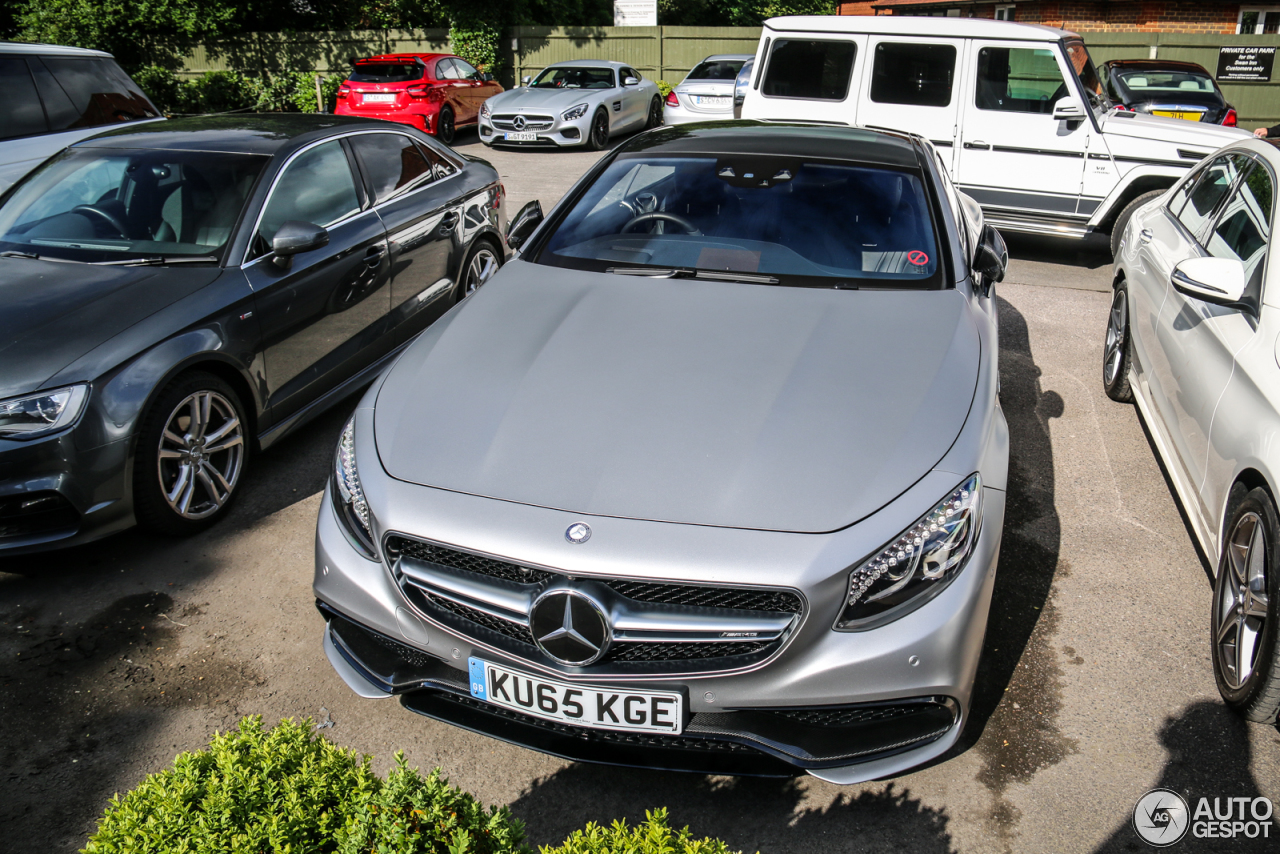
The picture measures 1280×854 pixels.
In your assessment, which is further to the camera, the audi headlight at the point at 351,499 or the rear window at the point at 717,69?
the rear window at the point at 717,69

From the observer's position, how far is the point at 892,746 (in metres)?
2.33

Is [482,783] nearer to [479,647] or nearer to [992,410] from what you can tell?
[479,647]

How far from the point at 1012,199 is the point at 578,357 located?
6603 millimetres

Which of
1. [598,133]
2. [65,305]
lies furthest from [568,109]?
[65,305]

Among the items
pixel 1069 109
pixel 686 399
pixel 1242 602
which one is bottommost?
pixel 1242 602

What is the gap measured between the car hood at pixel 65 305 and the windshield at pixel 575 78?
13.6 metres

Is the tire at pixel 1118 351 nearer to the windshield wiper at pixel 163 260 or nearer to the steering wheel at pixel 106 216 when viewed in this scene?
the windshield wiper at pixel 163 260

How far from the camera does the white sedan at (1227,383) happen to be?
2797 mm

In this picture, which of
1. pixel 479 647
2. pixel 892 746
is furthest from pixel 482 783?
pixel 892 746

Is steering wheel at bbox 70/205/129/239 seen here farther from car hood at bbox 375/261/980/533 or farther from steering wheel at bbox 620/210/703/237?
steering wheel at bbox 620/210/703/237

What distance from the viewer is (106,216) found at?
4391mm

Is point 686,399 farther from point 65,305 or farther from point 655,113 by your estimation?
point 655,113

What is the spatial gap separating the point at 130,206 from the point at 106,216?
0.38 feet

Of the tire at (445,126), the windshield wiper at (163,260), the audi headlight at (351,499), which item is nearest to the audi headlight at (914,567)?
the audi headlight at (351,499)
